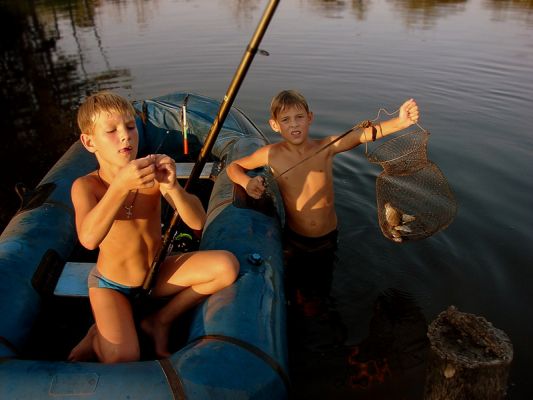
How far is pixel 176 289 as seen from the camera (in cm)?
289

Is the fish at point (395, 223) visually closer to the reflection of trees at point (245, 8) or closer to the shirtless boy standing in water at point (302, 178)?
the shirtless boy standing in water at point (302, 178)

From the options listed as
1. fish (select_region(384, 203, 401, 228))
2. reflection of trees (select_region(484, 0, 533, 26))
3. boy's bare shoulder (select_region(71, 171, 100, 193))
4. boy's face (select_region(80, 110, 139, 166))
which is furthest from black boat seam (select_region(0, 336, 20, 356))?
reflection of trees (select_region(484, 0, 533, 26))

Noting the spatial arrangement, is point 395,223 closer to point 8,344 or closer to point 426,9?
point 8,344

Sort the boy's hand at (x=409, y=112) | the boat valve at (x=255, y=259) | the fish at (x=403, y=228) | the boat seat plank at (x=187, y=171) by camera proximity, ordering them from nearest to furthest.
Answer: the boat valve at (x=255, y=259) → the boy's hand at (x=409, y=112) → the fish at (x=403, y=228) → the boat seat plank at (x=187, y=171)

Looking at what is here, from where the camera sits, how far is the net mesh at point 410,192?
12.1 ft

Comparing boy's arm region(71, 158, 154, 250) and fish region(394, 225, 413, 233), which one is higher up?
boy's arm region(71, 158, 154, 250)

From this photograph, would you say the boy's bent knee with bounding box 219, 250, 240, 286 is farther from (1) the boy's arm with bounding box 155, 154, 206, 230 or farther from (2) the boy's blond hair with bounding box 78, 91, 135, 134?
(2) the boy's blond hair with bounding box 78, 91, 135, 134

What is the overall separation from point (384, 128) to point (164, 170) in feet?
A: 6.13

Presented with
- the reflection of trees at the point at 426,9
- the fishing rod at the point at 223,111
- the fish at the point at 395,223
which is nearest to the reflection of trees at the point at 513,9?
the reflection of trees at the point at 426,9

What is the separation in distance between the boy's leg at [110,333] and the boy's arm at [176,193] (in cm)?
68

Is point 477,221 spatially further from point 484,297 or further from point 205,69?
point 205,69

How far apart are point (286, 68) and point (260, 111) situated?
3.26 metres

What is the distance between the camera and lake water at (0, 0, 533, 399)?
3.65 meters

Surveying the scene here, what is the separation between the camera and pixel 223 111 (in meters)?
2.39
